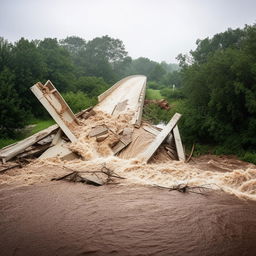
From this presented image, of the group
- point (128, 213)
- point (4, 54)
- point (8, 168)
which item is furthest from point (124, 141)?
point (4, 54)

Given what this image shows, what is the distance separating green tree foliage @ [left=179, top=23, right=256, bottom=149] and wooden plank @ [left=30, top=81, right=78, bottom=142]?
16.7 ft

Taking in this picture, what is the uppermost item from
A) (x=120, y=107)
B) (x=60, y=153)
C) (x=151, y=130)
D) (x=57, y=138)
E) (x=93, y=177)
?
(x=120, y=107)

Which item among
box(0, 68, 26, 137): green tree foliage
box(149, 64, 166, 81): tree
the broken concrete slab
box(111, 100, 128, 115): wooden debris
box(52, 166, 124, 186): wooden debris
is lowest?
box(52, 166, 124, 186): wooden debris

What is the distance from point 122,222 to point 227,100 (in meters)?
7.37

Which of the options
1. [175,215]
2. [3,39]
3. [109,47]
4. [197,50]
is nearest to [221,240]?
[175,215]

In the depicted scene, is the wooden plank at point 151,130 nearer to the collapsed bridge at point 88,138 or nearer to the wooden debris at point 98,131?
the collapsed bridge at point 88,138

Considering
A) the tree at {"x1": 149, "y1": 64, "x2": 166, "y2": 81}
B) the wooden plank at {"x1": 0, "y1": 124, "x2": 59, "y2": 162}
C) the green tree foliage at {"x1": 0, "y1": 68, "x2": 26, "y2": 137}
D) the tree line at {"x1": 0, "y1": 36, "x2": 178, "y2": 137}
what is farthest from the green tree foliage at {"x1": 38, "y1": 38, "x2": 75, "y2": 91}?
the tree at {"x1": 149, "y1": 64, "x2": 166, "y2": 81}

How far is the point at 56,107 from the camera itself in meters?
8.95

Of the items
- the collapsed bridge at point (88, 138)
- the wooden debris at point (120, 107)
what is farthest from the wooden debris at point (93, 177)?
the wooden debris at point (120, 107)

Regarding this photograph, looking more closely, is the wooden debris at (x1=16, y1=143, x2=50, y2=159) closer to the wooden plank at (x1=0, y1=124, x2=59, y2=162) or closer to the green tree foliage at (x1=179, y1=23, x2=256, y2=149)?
the wooden plank at (x1=0, y1=124, x2=59, y2=162)

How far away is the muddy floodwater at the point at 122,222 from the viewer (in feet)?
10.2

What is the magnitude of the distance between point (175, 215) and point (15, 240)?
2.40m

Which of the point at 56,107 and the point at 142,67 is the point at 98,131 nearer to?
the point at 56,107

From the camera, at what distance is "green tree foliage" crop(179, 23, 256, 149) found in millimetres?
8875
